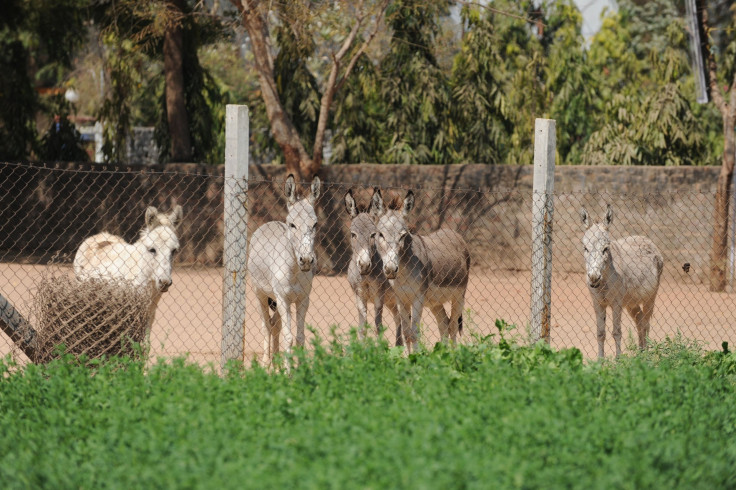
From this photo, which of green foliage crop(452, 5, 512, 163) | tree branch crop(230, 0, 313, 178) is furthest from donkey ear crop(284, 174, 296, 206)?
green foliage crop(452, 5, 512, 163)

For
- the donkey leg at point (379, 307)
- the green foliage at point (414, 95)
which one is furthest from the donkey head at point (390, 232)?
the green foliage at point (414, 95)

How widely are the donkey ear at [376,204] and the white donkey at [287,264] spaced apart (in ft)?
1.79

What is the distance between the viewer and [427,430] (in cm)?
390

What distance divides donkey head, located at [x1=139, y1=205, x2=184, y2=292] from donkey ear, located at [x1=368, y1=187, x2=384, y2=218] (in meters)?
1.77

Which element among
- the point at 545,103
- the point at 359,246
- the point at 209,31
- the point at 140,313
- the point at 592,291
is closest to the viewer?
the point at 140,313

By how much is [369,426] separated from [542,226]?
312cm

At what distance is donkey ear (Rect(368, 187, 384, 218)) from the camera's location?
748cm

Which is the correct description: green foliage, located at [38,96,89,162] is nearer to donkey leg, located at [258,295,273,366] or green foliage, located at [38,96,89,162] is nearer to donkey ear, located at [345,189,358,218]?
donkey leg, located at [258,295,273,366]

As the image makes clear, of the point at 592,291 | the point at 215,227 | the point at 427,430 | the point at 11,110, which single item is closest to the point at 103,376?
the point at 427,430

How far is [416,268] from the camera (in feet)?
25.2

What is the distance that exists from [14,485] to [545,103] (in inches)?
747

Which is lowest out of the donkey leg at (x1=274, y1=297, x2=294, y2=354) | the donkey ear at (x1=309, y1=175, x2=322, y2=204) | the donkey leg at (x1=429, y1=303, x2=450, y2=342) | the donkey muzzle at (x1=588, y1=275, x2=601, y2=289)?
the donkey leg at (x1=429, y1=303, x2=450, y2=342)

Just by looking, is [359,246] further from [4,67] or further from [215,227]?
[4,67]


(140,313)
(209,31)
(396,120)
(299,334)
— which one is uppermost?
(209,31)
